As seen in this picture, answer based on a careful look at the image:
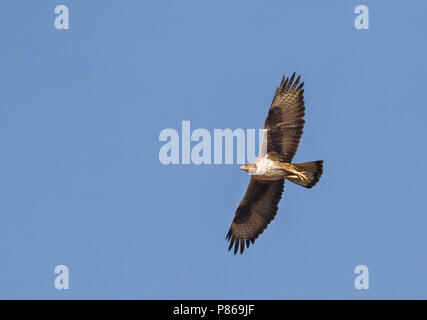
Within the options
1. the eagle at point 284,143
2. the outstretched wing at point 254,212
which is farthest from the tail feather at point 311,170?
the outstretched wing at point 254,212

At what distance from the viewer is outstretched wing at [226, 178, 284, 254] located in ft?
56.0

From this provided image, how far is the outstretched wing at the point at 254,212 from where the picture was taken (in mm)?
17078

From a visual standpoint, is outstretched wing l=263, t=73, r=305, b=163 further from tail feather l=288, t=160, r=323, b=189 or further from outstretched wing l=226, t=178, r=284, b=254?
outstretched wing l=226, t=178, r=284, b=254

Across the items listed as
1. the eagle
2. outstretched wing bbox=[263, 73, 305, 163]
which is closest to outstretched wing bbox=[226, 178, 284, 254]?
the eagle

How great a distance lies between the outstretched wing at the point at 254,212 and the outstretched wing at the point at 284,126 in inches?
37.5

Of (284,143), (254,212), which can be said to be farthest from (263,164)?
(254,212)

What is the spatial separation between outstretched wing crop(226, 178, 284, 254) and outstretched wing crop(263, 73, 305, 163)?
95cm
